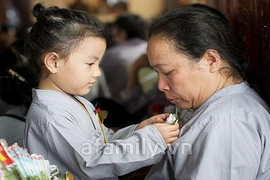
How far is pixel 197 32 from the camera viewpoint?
168 cm

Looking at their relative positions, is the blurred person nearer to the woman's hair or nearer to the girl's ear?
the girl's ear

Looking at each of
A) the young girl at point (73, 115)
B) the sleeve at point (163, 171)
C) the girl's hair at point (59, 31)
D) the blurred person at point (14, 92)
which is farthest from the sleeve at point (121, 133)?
the blurred person at point (14, 92)

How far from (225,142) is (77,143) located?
1.69 feet

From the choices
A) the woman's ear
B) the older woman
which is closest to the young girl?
the older woman

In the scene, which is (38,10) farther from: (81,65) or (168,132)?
(168,132)

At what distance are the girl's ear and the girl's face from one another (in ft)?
0.04

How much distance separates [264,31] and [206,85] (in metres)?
0.44

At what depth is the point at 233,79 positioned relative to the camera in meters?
1.78

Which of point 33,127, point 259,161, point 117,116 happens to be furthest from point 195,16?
point 117,116

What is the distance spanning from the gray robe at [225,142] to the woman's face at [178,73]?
2.1 inches

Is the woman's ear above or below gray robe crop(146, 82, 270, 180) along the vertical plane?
above

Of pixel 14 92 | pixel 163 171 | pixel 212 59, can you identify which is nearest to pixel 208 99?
pixel 212 59

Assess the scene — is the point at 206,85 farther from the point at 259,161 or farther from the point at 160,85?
the point at 259,161

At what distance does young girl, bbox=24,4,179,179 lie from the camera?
1.67 m
